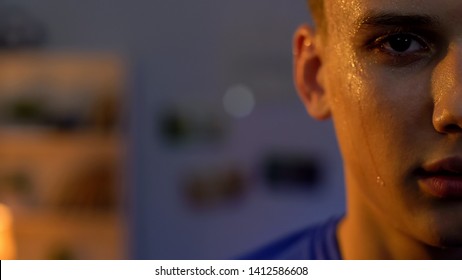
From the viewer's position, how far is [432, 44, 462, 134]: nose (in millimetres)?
712

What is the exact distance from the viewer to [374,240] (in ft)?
2.95

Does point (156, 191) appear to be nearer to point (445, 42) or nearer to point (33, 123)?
point (33, 123)

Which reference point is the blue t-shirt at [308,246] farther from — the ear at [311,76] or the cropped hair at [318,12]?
the cropped hair at [318,12]

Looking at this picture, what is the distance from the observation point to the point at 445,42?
29.3 inches

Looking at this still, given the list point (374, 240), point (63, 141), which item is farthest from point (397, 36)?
point (63, 141)

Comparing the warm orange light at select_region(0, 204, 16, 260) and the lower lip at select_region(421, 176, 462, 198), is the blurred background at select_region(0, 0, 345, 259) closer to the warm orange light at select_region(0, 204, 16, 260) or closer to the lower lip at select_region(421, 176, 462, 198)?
the warm orange light at select_region(0, 204, 16, 260)

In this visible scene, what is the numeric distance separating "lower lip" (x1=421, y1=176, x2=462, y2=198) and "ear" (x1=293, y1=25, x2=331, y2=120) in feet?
0.65

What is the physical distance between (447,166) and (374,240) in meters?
0.20

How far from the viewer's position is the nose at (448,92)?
0.71m

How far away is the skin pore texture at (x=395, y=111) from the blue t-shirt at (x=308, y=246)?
3cm

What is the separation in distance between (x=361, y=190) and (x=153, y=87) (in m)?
1.92

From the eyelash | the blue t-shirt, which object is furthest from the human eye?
the blue t-shirt

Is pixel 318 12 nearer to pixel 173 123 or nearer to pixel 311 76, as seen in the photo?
pixel 311 76
